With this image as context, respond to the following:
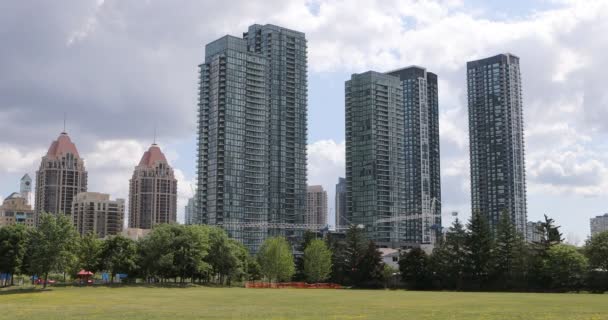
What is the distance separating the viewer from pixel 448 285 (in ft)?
414

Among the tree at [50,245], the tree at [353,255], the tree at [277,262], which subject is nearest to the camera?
the tree at [50,245]

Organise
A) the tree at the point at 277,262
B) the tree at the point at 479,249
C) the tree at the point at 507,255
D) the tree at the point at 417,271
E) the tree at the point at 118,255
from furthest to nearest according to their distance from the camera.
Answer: the tree at the point at 277,262, the tree at the point at 417,271, the tree at the point at 118,255, the tree at the point at 479,249, the tree at the point at 507,255

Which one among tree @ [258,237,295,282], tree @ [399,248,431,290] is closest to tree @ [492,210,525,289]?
tree @ [399,248,431,290]

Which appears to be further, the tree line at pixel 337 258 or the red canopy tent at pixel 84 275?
the red canopy tent at pixel 84 275

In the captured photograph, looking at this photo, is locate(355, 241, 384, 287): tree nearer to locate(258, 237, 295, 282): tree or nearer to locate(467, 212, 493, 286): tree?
locate(258, 237, 295, 282): tree

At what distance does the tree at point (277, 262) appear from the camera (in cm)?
14562

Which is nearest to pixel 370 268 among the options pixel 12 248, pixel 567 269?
pixel 567 269

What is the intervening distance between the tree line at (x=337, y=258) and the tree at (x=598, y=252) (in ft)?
0.55

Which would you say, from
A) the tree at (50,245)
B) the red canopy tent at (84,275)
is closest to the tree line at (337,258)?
the tree at (50,245)

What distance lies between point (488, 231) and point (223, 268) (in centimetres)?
5446

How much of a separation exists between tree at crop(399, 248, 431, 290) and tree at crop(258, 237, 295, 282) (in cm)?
2876

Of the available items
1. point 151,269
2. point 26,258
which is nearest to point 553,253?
point 151,269

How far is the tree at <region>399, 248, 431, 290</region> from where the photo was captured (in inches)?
5027

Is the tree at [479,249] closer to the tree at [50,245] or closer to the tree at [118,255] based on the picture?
the tree at [118,255]
